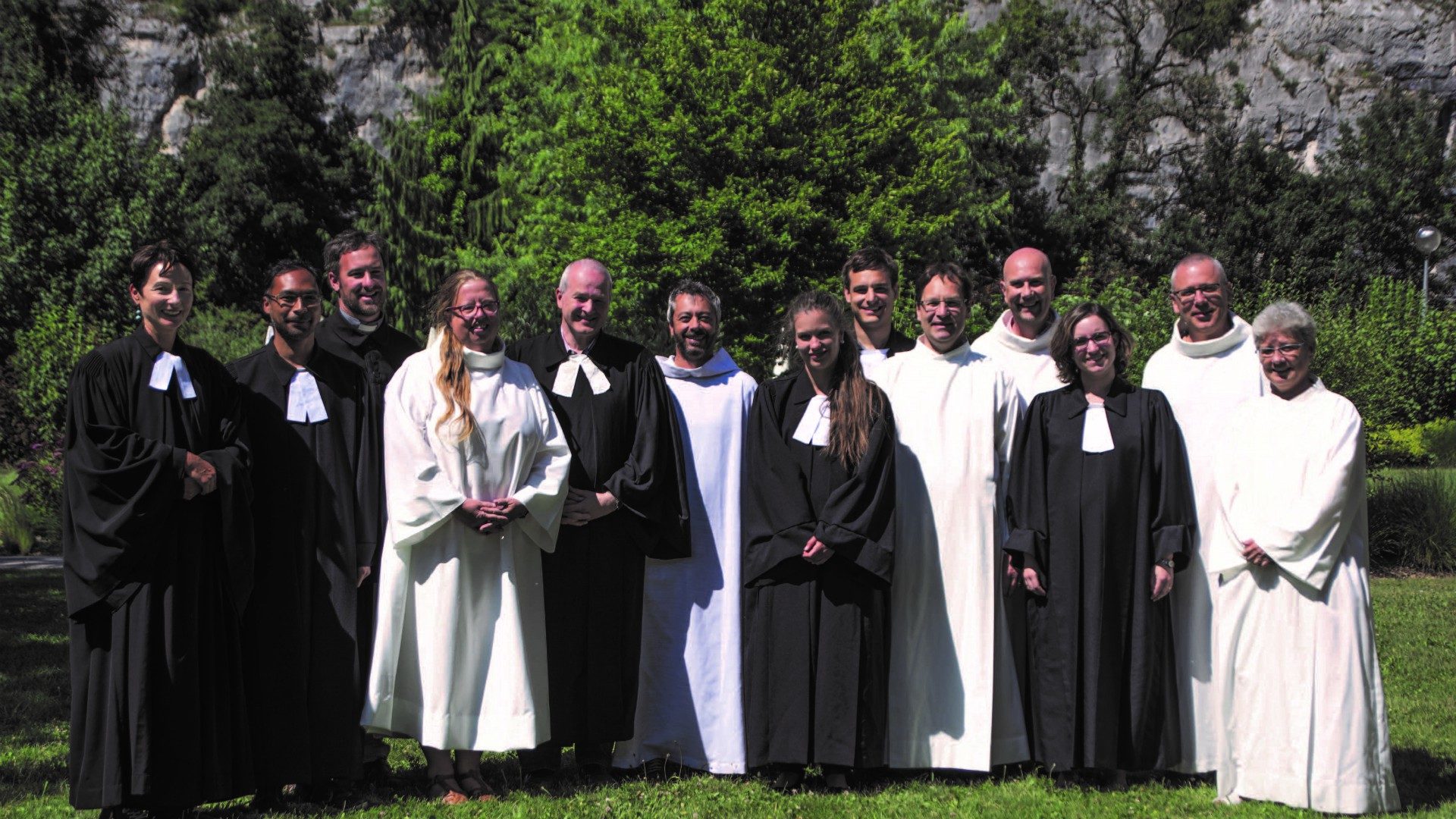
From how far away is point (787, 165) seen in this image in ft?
77.6

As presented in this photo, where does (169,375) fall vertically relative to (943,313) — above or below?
below

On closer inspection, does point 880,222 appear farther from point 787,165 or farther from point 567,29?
point 567,29

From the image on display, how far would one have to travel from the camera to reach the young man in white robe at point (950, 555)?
6125 millimetres

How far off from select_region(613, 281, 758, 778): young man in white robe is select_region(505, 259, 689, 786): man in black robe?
18cm

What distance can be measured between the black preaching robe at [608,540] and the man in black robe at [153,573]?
5.01ft

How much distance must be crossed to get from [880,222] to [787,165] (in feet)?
7.03

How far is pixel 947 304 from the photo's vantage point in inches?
248

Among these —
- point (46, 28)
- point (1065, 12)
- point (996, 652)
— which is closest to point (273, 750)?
point (996, 652)

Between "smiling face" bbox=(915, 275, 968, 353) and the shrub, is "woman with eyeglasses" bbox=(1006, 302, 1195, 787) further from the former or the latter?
the shrub

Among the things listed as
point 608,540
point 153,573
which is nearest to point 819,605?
point 608,540

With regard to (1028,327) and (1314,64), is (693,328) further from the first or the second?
(1314,64)

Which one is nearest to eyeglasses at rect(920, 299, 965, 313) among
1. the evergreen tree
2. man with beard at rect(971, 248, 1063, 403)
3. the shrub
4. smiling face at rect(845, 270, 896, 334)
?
smiling face at rect(845, 270, 896, 334)

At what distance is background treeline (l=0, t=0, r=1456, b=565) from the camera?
75.7 ft

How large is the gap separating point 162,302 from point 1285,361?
504cm
